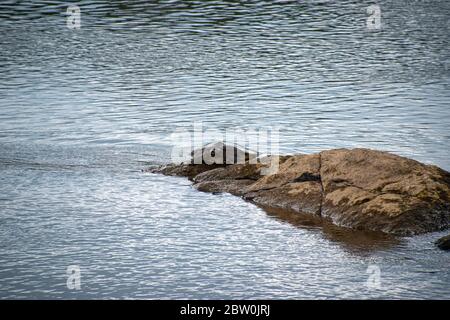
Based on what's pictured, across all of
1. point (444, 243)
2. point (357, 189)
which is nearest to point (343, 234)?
point (357, 189)

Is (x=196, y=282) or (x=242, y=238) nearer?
(x=196, y=282)

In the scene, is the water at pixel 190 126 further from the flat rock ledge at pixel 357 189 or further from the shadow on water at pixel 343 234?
the flat rock ledge at pixel 357 189

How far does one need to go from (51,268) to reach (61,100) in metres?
21.0

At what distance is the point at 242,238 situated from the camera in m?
20.3

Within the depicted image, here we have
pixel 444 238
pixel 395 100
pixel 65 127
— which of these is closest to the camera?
pixel 444 238

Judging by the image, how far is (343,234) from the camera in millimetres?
20453

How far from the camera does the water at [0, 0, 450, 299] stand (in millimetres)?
18031

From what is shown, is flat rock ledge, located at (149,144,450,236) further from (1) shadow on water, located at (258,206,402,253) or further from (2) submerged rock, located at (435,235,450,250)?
(2) submerged rock, located at (435,235,450,250)

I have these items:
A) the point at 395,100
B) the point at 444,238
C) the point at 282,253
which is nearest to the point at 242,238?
the point at 282,253

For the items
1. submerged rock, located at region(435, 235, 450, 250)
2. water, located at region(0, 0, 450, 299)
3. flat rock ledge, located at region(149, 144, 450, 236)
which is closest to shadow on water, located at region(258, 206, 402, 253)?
water, located at region(0, 0, 450, 299)

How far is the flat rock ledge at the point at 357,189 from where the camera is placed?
20.7 metres

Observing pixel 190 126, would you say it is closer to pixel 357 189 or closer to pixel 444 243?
pixel 357 189

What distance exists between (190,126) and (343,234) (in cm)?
1389

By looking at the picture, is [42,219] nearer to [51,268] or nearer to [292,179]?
[51,268]
